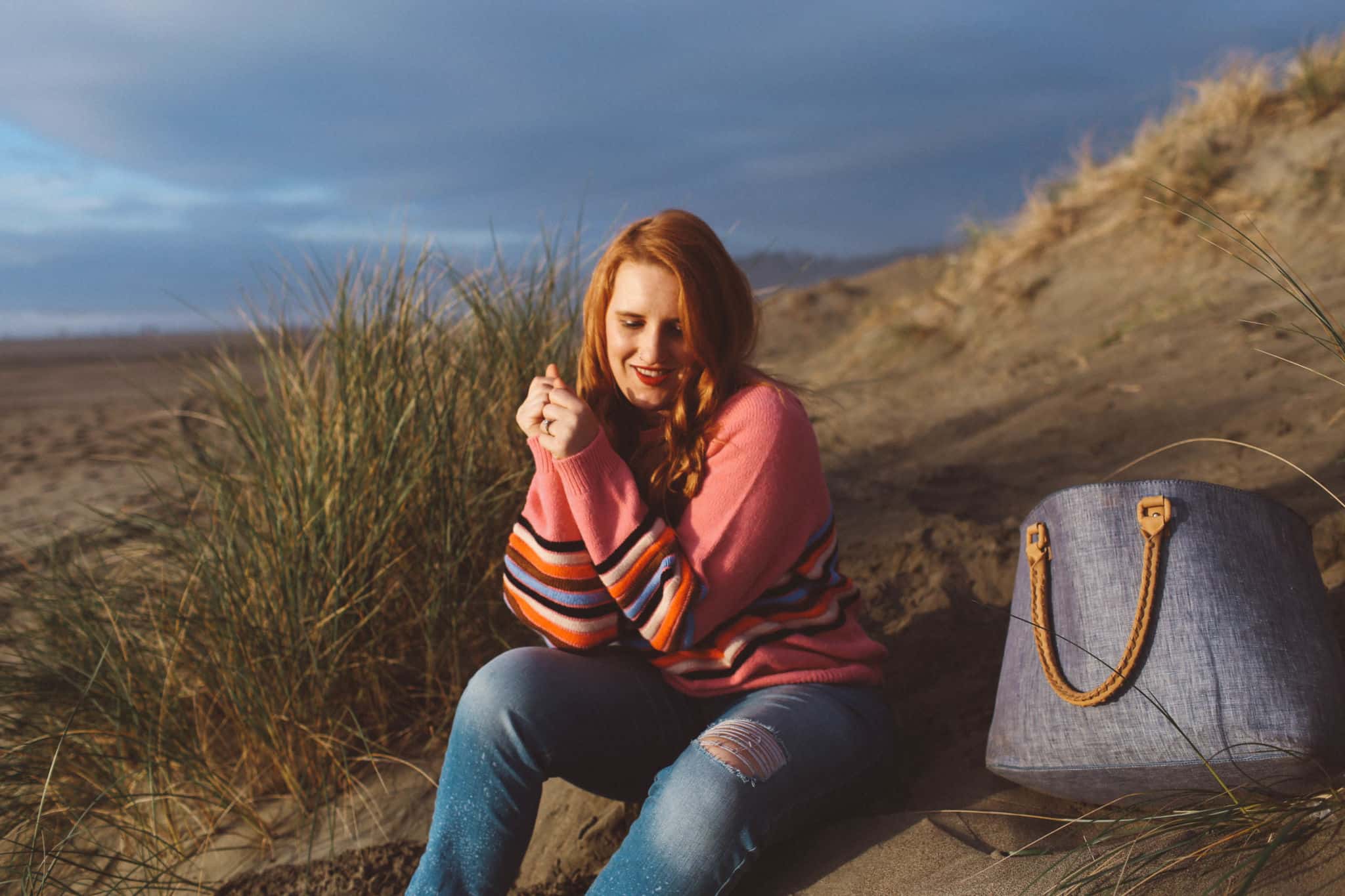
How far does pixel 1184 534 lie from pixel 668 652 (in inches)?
40.5

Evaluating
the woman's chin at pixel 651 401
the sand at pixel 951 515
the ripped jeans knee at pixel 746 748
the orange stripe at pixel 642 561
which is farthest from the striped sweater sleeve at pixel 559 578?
the sand at pixel 951 515

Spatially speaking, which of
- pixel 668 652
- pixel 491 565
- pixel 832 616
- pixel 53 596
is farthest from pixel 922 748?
pixel 53 596

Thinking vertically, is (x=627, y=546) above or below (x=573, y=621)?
above

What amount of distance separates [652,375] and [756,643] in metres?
0.60

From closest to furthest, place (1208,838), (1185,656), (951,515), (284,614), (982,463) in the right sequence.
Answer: (1208,838) < (1185,656) < (284,614) < (951,515) < (982,463)

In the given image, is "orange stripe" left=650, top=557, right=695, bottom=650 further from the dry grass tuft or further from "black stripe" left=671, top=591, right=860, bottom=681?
the dry grass tuft

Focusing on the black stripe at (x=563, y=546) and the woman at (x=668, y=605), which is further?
the black stripe at (x=563, y=546)

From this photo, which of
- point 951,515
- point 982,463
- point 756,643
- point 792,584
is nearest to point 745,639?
point 756,643

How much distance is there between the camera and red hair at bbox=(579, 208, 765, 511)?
7.07ft

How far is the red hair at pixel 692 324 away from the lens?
7.07 feet

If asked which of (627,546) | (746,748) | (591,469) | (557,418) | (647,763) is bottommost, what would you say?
(647,763)

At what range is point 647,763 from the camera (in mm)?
2238

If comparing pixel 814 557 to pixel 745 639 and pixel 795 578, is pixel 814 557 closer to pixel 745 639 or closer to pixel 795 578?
pixel 795 578

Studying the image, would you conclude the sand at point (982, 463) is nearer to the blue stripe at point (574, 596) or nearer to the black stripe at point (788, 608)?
the black stripe at point (788, 608)
